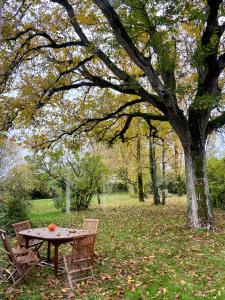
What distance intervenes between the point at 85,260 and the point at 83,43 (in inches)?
269

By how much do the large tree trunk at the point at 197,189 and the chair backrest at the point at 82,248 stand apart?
16.6 feet

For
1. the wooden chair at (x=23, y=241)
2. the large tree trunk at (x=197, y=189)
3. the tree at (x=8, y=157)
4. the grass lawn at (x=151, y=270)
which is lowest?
the grass lawn at (x=151, y=270)

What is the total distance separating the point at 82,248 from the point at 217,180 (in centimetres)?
1293

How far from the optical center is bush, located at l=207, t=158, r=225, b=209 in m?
Result: 17.8

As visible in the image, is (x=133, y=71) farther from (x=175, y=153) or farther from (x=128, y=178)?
(x=128, y=178)

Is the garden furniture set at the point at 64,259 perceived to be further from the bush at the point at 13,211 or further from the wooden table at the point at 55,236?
the bush at the point at 13,211

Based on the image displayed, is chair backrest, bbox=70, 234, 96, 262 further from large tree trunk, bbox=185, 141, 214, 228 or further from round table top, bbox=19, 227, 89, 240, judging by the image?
large tree trunk, bbox=185, 141, 214, 228

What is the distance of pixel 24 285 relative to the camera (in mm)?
6504

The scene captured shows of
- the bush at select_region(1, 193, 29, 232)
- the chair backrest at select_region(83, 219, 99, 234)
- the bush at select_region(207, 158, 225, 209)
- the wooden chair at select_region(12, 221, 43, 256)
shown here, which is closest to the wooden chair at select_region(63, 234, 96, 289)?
the chair backrest at select_region(83, 219, 99, 234)

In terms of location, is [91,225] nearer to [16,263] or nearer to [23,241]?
[23,241]

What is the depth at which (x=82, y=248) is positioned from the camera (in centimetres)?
681

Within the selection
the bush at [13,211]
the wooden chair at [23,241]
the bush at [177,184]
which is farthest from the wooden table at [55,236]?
the bush at [177,184]

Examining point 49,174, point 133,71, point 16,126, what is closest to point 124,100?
point 133,71

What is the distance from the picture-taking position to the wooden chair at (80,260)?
665 cm
